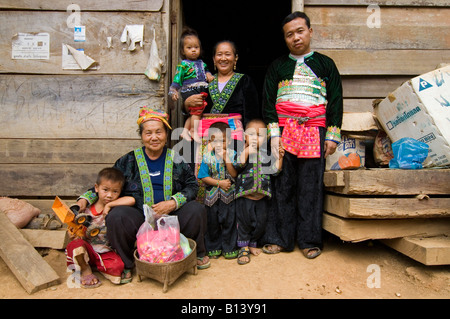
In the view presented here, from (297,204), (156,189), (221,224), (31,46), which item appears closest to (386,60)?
(297,204)

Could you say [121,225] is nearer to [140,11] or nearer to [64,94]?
[64,94]

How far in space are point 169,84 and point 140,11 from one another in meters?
0.77

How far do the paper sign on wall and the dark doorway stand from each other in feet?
8.37

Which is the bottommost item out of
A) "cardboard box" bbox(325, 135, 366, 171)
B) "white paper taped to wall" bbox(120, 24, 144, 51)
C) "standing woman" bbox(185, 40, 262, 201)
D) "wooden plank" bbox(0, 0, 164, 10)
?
"cardboard box" bbox(325, 135, 366, 171)

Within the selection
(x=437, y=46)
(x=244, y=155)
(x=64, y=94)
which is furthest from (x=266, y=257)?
(x=437, y=46)

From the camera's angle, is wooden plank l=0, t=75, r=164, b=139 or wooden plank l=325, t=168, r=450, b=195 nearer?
wooden plank l=325, t=168, r=450, b=195

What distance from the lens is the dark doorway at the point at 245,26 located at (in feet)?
18.4

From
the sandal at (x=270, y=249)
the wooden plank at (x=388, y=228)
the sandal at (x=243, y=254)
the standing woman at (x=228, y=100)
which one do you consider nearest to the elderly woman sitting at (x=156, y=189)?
the sandal at (x=243, y=254)

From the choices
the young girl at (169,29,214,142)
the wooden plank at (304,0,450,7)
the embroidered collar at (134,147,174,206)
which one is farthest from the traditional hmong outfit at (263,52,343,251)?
the embroidered collar at (134,147,174,206)

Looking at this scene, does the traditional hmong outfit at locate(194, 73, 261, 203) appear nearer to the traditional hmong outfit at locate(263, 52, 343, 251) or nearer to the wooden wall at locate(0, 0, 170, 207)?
the traditional hmong outfit at locate(263, 52, 343, 251)

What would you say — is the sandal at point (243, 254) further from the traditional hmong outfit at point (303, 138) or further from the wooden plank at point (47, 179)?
the wooden plank at point (47, 179)

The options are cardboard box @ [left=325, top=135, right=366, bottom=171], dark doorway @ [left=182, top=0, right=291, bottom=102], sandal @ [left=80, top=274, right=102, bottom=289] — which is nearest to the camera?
sandal @ [left=80, top=274, right=102, bottom=289]

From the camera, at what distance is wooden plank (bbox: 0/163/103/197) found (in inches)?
130

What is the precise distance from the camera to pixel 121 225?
233 centimetres
